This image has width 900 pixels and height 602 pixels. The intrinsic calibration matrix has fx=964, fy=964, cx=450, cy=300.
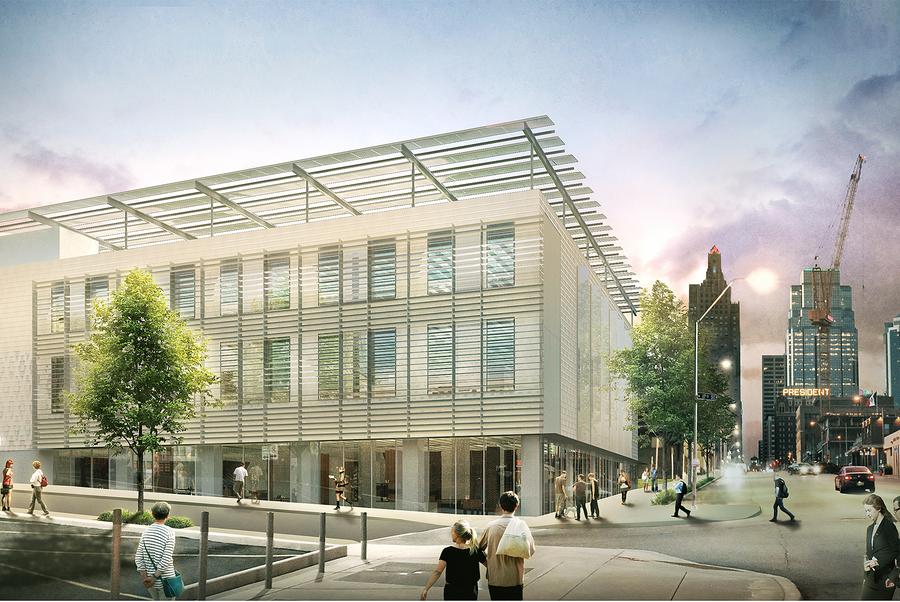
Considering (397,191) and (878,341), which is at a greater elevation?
(397,191)

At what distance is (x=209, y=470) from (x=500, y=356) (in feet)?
53.0

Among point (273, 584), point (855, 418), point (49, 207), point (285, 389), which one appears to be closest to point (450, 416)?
point (285, 389)

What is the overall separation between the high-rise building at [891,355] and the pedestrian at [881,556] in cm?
1668

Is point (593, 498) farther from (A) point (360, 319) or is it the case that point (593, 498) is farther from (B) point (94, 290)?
(B) point (94, 290)

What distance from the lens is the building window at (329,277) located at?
42906 millimetres

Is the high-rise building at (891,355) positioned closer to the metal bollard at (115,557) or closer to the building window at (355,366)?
the building window at (355,366)

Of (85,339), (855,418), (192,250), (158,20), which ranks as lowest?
(855,418)

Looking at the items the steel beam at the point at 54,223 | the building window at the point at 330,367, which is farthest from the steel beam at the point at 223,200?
the steel beam at the point at 54,223

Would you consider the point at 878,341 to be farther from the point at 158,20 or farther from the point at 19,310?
the point at 19,310

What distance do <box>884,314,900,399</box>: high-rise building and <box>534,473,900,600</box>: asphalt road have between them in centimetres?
461

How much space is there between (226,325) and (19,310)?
13.2 m

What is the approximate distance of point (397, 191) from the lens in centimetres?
4397

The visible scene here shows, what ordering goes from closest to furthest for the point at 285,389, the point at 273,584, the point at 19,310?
1. the point at 273,584
2. the point at 285,389
3. the point at 19,310

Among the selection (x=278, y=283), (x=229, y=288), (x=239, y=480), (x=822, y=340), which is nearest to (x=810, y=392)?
(x=822, y=340)
